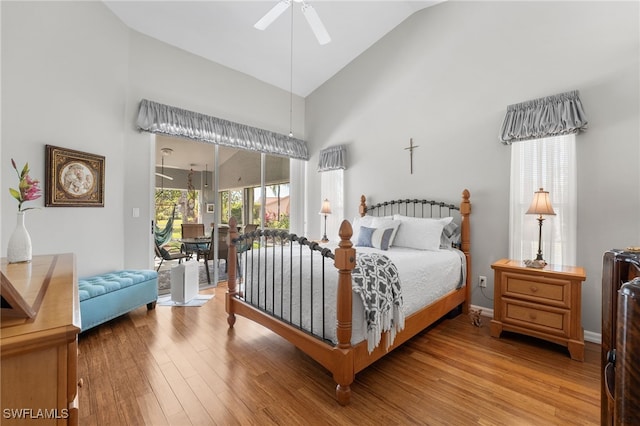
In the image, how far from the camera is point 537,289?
2471 millimetres

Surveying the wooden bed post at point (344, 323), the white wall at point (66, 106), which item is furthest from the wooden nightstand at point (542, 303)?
the white wall at point (66, 106)

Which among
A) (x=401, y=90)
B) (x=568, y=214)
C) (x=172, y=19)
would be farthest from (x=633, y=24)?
(x=172, y=19)

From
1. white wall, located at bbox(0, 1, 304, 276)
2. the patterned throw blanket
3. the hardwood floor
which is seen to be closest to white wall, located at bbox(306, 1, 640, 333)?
the hardwood floor

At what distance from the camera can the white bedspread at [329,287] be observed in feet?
6.31

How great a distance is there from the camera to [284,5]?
8.39 ft

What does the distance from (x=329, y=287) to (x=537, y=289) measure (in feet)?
6.37

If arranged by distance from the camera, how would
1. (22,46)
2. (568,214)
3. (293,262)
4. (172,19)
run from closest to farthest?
(293,262) < (22,46) < (568,214) < (172,19)

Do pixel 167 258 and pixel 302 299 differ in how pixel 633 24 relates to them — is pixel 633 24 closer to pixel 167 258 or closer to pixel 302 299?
pixel 302 299

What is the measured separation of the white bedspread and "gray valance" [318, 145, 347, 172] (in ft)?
6.56

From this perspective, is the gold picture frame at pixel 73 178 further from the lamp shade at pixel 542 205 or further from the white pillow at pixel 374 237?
the lamp shade at pixel 542 205

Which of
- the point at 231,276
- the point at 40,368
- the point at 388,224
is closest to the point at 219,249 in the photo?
the point at 231,276

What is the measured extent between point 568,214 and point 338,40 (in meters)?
3.68

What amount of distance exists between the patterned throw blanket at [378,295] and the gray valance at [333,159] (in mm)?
2786

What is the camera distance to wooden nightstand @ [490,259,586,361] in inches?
90.7
